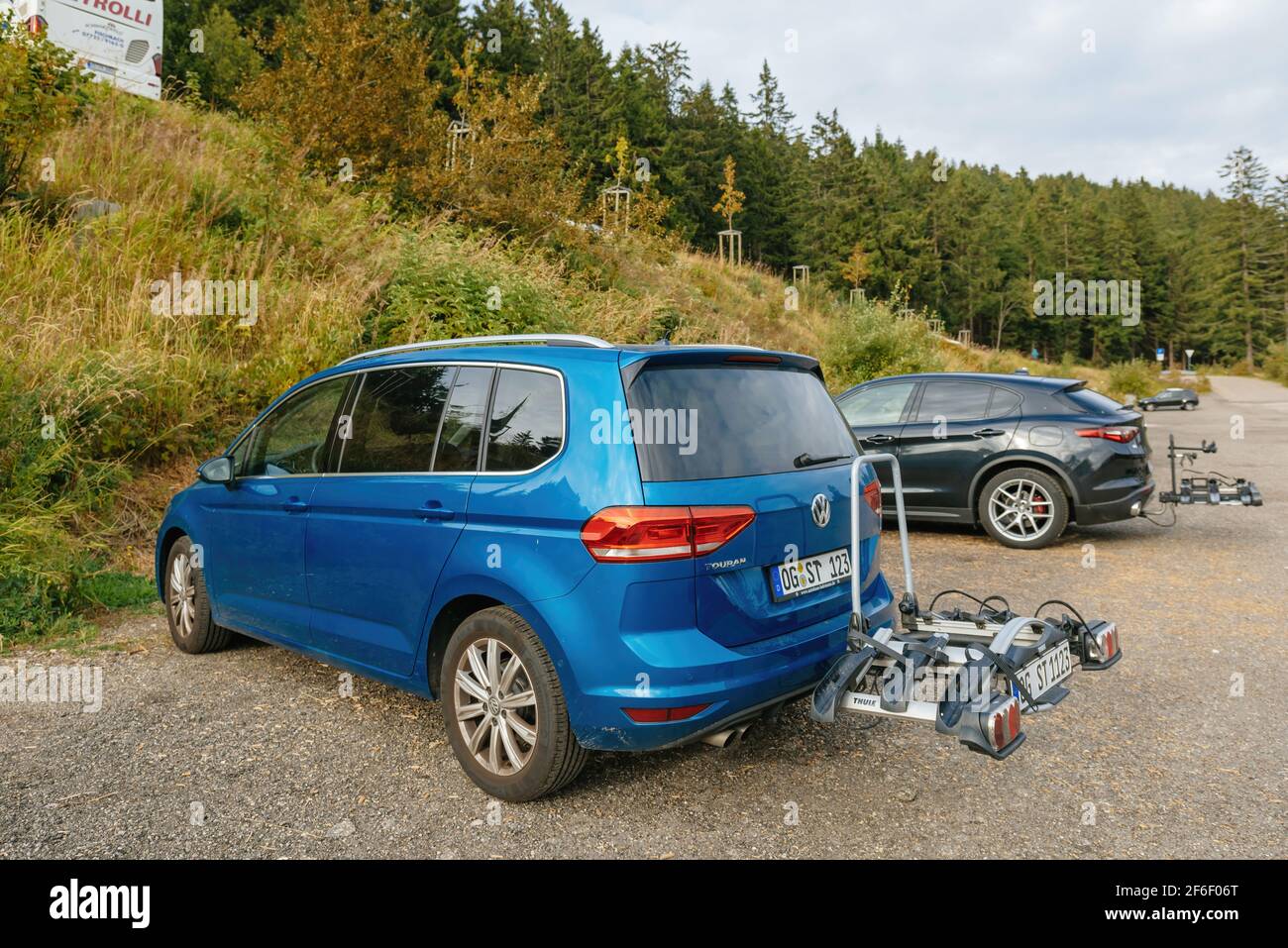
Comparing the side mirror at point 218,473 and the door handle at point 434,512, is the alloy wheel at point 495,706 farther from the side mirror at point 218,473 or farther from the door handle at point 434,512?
the side mirror at point 218,473

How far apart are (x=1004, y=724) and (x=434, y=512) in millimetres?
2284

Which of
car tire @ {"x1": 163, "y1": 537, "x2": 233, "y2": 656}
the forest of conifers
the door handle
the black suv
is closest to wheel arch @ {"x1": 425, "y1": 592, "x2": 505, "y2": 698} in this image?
the door handle

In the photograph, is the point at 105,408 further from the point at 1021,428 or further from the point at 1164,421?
the point at 1164,421

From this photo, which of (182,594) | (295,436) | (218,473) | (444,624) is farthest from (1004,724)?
(182,594)

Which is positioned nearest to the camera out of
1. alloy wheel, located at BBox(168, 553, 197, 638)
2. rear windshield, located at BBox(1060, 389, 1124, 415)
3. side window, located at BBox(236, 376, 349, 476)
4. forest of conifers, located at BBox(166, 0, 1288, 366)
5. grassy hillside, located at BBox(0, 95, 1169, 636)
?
side window, located at BBox(236, 376, 349, 476)

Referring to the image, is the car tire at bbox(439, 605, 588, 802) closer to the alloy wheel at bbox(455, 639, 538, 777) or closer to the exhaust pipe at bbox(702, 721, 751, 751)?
the alloy wheel at bbox(455, 639, 538, 777)

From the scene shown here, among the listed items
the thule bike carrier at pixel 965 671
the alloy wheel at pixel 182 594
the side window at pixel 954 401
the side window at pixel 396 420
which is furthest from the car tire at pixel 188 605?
the side window at pixel 954 401

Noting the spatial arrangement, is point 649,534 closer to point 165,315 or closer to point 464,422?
point 464,422

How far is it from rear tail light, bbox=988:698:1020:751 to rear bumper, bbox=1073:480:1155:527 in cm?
606

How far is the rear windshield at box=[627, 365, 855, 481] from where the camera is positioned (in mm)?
3246

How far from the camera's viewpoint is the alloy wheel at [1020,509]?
28.2ft

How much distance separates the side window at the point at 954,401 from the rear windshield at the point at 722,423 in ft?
18.7

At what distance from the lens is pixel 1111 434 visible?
8.31 m

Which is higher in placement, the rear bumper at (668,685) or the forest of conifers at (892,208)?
the forest of conifers at (892,208)
